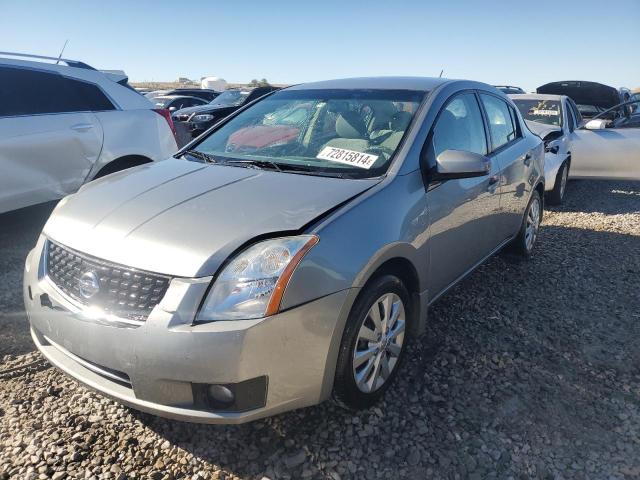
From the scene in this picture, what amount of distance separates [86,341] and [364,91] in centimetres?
225

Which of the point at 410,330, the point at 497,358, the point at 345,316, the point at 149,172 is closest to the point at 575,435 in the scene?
the point at 497,358

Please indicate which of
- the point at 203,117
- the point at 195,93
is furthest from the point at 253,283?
the point at 195,93

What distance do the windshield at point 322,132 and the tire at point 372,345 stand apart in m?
0.64

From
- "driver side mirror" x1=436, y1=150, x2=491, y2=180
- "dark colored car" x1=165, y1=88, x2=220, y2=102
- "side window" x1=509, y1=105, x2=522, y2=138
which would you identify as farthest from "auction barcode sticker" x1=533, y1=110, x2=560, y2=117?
"dark colored car" x1=165, y1=88, x2=220, y2=102

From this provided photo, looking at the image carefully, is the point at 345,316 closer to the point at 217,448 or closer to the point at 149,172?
the point at 217,448

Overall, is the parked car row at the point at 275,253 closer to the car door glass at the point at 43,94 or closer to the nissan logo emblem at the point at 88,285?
the nissan logo emblem at the point at 88,285

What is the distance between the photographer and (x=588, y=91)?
973cm

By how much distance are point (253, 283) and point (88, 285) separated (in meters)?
0.72

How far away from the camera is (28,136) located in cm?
430

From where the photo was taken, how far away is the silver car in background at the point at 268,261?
74.2 inches

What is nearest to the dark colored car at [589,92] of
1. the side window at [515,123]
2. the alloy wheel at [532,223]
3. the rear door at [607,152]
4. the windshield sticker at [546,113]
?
the rear door at [607,152]

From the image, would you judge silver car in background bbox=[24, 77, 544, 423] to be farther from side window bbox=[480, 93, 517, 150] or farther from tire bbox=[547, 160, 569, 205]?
tire bbox=[547, 160, 569, 205]

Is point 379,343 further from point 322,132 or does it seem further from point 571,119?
point 571,119

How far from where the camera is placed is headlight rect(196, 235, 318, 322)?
6.15 feet
